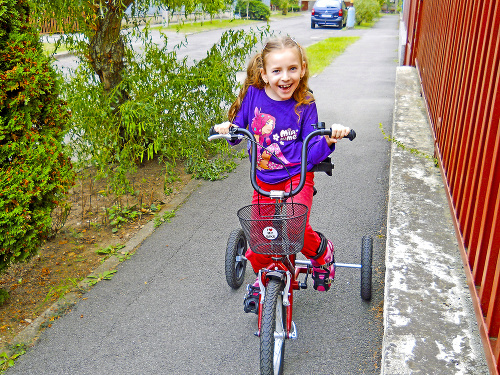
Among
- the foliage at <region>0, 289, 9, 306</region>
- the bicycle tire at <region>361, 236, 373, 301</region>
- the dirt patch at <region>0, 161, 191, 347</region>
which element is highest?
the bicycle tire at <region>361, 236, 373, 301</region>

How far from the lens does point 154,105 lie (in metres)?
5.41

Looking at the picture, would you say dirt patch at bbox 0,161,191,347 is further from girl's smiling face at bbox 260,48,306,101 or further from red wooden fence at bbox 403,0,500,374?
red wooden fence at bbox 403,0,500,374

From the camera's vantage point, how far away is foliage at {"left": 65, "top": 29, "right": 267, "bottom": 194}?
5324mm

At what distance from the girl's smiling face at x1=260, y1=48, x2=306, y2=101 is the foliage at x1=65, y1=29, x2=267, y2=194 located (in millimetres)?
2433

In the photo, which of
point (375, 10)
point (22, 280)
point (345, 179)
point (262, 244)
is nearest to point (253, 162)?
point (262, 244)

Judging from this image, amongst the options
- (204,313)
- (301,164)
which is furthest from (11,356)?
(301,164)

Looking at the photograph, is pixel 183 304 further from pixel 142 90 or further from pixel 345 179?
pixel 345 179

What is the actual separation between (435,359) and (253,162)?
1390 millimetres

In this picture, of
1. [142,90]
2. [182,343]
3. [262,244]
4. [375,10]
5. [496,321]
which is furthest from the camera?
[375,10]

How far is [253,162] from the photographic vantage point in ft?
9.13

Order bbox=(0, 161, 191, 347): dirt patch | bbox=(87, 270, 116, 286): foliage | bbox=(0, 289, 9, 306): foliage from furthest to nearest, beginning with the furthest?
bbox=(87, 270, 116, 286): foliage
bbox=(0, 161, 191, 347): dirt patch
bbox=(0, 289, 9, 306): foliage

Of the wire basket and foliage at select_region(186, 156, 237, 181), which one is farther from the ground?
the wire basket

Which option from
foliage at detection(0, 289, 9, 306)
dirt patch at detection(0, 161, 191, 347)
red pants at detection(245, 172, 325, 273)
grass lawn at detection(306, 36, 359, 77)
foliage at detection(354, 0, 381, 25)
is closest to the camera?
red pants at detection(245, 172, 325, 273)

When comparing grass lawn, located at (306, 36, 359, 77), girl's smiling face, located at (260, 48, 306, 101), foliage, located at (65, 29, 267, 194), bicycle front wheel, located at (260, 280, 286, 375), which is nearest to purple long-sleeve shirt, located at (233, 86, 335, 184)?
girl's smiling face, located at (260, 48, 306, 101)
